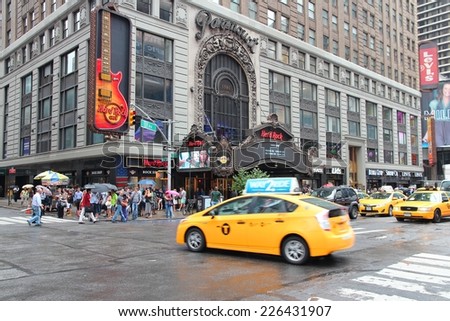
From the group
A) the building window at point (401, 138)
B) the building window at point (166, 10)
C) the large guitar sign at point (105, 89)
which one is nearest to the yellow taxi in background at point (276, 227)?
the large guitar sign at point (105, 89)

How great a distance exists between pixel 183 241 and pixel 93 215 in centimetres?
1119

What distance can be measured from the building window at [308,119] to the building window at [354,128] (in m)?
7.52

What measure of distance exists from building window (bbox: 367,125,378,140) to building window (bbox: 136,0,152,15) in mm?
34630

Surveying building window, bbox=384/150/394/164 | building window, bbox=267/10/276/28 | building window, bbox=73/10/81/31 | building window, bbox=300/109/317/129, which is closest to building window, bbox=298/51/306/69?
building window, bbox=267/10/276/28

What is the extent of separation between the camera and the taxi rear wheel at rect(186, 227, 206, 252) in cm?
1039

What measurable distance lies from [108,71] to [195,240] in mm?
20956

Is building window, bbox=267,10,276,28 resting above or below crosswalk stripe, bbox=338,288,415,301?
above

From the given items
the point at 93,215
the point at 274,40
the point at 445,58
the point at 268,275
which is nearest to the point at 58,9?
the point at 274,40

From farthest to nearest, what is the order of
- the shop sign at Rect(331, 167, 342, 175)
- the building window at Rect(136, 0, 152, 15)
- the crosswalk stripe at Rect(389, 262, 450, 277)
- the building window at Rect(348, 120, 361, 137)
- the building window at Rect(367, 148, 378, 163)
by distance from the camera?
the building window at Rect(367, 148, 378, 163)
the building window at Rect(348, 120, 361, 137)
the shop sign at Rect(331, 167, 342, 175)
the building window at Rect(136, 0, 152, 15)
the crosswalk stripe at Rect(389, 262, 450, 277)

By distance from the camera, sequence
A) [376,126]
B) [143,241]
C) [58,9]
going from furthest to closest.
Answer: [376,126] < [58,9] < [143,241]

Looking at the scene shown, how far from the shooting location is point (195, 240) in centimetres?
1055

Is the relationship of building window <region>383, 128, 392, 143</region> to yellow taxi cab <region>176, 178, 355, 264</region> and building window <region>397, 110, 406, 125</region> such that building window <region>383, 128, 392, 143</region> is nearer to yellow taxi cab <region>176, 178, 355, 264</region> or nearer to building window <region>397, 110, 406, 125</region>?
building window <region>397, 110, 406, 125</region>

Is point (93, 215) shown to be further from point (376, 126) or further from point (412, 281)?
point (376, 126)

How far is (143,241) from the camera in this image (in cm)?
1287
